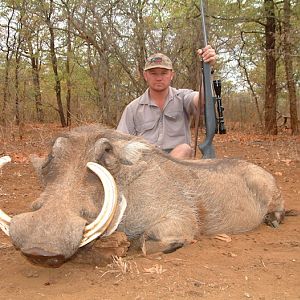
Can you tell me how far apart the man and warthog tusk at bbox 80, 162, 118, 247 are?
94.5 inches

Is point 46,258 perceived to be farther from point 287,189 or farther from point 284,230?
point 287,189

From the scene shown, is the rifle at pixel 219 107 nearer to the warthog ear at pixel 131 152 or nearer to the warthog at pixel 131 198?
the warthog at pixel 131 198

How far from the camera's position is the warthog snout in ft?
7.84

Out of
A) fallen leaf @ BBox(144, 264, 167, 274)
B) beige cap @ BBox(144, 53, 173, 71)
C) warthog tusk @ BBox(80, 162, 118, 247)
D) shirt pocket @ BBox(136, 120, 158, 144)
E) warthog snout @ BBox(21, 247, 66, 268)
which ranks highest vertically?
beige cap @ BBox(144, 53, 173, 71)

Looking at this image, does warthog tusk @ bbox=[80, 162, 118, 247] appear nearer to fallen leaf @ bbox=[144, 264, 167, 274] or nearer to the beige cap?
fallen leaf @ bbox=[144, 264, 167, 274]

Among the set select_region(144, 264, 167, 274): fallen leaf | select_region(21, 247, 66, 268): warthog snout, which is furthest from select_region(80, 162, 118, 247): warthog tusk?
select_region(144, 264, 167, 274): fallen leaf

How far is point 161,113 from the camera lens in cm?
548

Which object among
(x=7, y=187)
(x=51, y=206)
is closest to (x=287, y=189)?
(x=7, y=187)

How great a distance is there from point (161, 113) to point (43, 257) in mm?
3283

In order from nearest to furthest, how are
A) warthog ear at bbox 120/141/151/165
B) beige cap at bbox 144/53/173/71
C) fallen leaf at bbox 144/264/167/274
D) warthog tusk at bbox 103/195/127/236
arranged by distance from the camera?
fallen leaf at bbox 144/264/167/274 → warthog tusk at bbox 103/195/127/236 → warthog ear at bbox 120/141/151/165 → beige cap at bbox 144/53/173/71

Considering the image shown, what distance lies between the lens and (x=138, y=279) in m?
2.78

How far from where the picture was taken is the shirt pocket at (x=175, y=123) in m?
5.46

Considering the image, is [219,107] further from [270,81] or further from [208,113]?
[270,81]

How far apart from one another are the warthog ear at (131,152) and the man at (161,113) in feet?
5.69
